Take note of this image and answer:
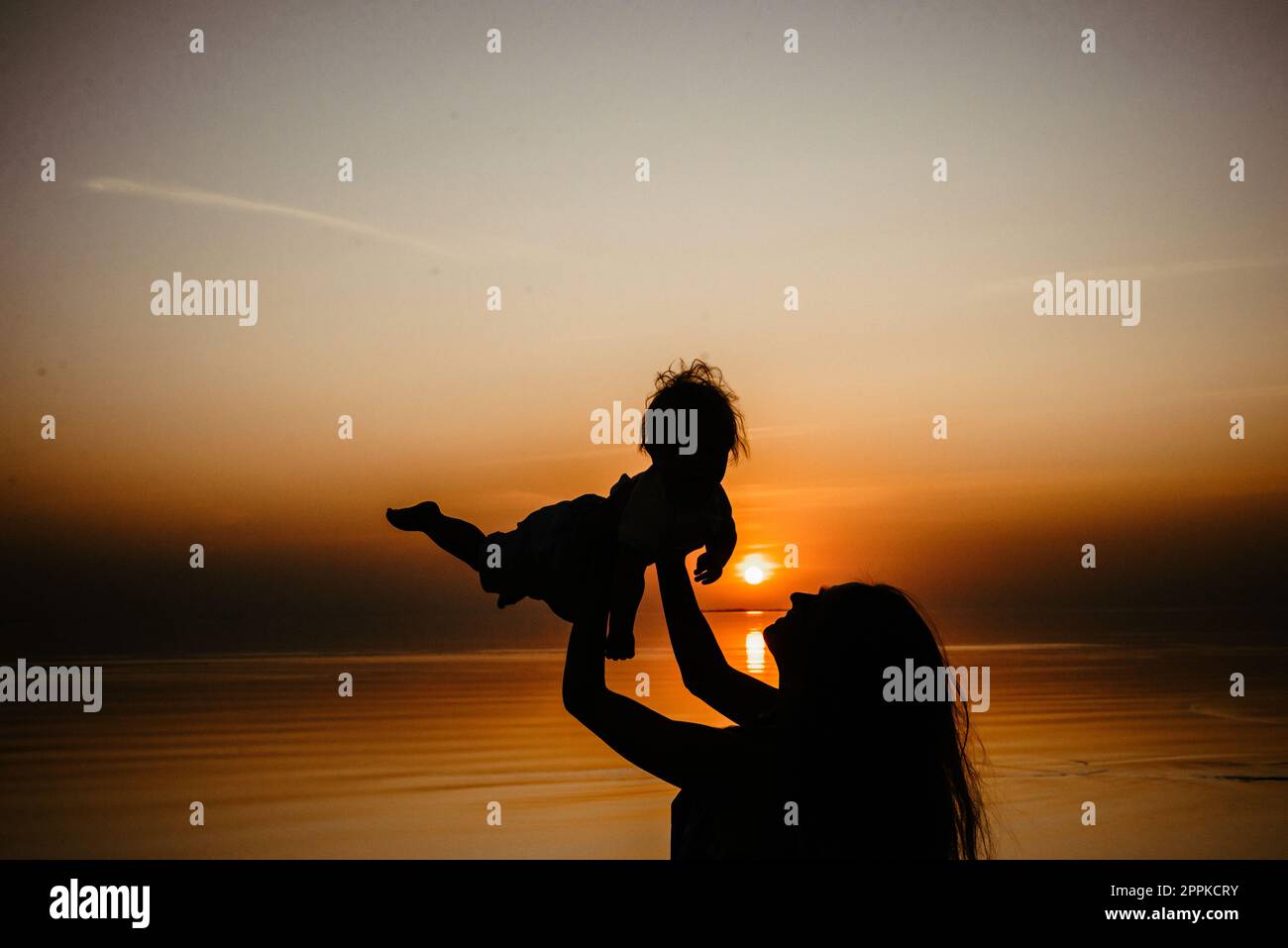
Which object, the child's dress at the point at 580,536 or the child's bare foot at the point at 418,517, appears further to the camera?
the child's bare foot at the point at 418,517

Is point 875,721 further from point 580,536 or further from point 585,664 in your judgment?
point 580,536

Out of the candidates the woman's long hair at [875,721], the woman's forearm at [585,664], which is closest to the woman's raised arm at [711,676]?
the woman's long hair at [875,721]

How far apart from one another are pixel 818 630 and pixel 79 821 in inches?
210

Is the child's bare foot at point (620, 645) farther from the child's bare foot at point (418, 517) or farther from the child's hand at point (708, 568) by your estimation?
the child's bare foot at point (418, 517)

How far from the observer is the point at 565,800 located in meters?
5.89

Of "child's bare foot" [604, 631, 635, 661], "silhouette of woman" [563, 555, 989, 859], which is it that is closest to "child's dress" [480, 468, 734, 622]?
"child's bare foot" [604, 631, 635, 661]

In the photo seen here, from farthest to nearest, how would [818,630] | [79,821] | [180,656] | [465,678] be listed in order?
[180,656]
[465,678]
[79,821]
[818,630]

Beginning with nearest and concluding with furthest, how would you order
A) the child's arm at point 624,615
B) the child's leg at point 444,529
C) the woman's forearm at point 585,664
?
the woman's forearm at point 585,664
the child's arm at point 624,615
the child's leg at point 444,529

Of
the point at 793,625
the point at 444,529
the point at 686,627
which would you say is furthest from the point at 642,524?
the point at 444,529

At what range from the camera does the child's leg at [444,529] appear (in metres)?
2.83

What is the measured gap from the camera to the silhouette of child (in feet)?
7.40

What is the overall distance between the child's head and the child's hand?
225 millimetres
